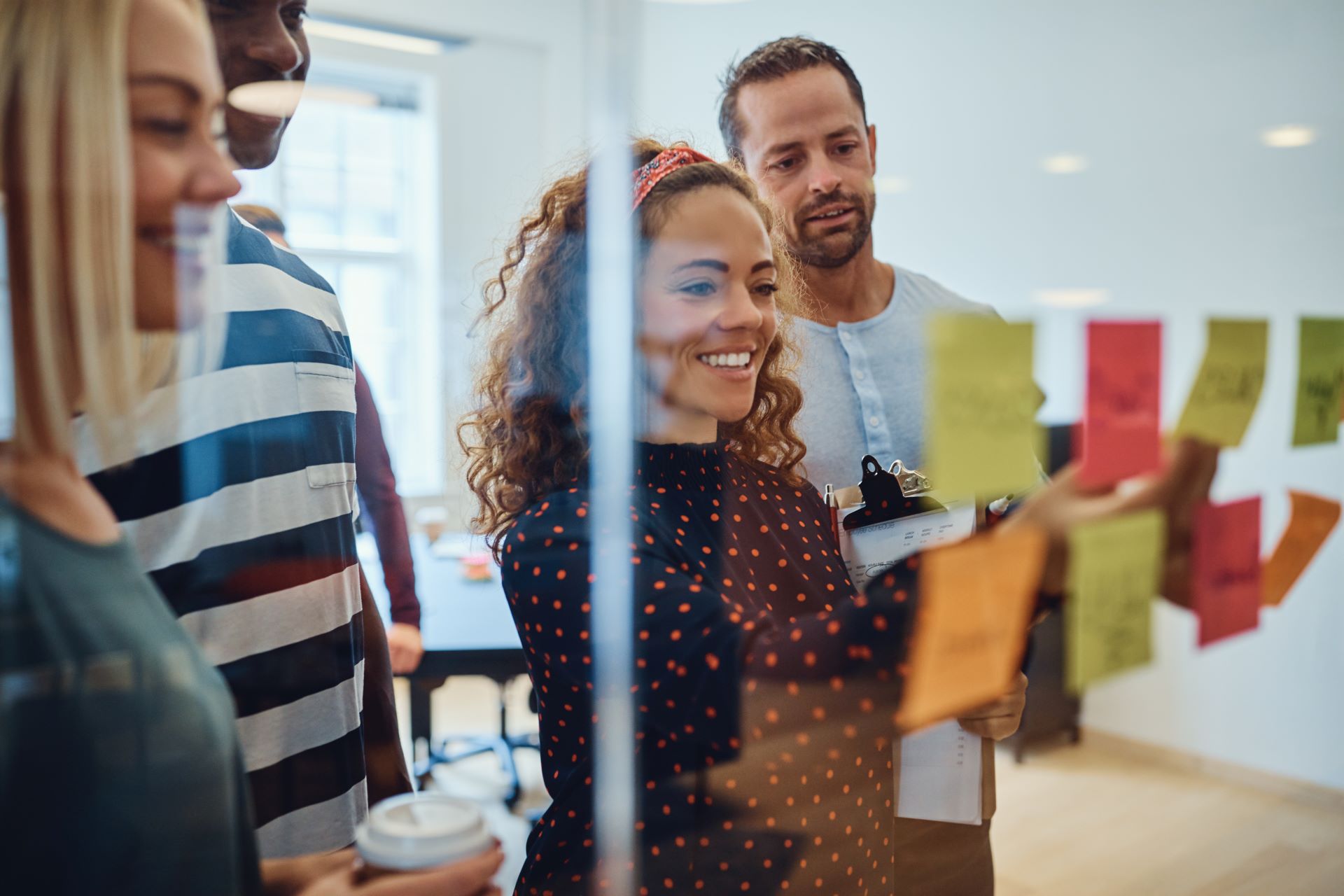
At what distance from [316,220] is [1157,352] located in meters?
0.63

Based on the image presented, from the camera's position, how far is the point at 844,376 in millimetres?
762

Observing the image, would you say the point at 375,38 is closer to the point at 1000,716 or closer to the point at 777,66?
the point at 777,66

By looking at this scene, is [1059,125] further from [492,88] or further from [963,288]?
[492,88]

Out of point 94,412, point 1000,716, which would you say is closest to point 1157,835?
point 1000,716

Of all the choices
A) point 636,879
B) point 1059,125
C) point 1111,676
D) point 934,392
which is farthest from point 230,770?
point 1059,125

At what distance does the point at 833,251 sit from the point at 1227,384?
1.15 feet

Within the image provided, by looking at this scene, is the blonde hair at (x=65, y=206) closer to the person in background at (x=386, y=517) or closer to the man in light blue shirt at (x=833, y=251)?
the person in background at (x=386, y=517)

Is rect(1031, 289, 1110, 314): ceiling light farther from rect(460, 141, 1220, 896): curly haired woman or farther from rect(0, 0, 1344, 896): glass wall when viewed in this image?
rect(460, 141, 1220, 896): curly haired woman

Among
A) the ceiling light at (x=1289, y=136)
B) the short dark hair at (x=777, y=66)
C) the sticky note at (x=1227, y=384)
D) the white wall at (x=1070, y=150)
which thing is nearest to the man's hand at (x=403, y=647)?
the white wall at (x=1070, y=150)

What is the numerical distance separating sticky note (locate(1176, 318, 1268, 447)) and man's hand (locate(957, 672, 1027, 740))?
9.5 inches

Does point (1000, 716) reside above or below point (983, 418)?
below

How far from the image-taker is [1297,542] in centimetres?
89

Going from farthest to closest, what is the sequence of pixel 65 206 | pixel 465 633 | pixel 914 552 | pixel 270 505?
pixel 465 633 → pixel 914 552 → pixel 270 505 → pixel 65 206

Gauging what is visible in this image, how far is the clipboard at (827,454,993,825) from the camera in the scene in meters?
0.69
